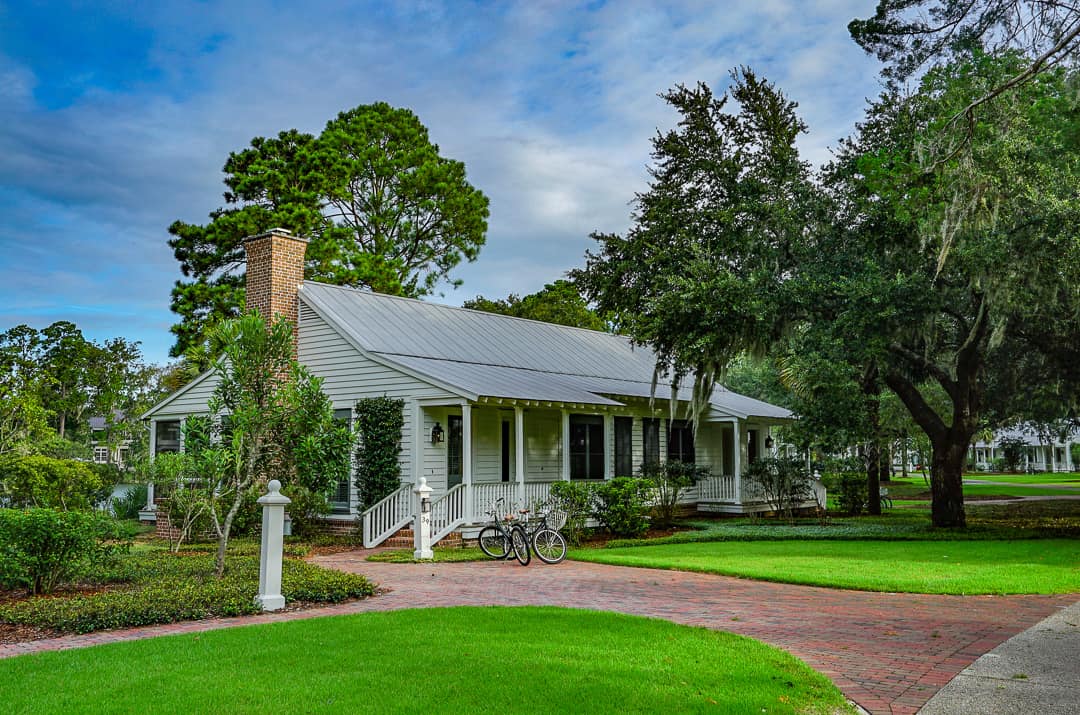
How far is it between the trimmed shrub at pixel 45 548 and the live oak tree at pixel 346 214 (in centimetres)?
1829

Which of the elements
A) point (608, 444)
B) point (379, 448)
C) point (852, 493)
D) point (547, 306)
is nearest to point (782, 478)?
point (852, 493)

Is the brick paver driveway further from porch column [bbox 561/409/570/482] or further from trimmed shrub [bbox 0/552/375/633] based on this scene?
porch column [bbox 561/409/570/482]

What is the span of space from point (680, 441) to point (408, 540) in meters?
10.1

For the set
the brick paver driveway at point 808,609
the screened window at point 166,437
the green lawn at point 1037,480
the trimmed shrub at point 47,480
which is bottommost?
the green lawn at point 1037,480

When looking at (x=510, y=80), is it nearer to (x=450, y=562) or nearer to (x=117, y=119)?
(x=117, y=119)

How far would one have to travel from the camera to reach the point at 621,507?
1731cm

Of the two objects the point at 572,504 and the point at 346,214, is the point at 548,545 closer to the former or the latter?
the point at 572,504

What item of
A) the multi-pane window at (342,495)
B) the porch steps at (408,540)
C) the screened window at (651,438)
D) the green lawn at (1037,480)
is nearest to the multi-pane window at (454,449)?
the porch steps at (408,540)

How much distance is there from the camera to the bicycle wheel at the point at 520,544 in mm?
13227

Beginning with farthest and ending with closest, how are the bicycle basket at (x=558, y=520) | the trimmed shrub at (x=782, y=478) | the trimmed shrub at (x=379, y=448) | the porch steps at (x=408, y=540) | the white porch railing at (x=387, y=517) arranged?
the trimmed shrub at (x=782, y=478) < the trimmed shrub at (x=379, y=448) < the white porch railing at (x=387, y=517) < the porch steps at (x=408, y=540) < the bicycle basket at (x=558, y=520)

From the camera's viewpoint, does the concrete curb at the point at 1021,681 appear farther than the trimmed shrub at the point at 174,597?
No

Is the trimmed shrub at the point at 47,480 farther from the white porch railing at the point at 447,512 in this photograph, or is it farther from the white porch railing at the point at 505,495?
the white porch railing at the point at 505,495

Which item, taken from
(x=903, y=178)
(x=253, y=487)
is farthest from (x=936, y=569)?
(x=253, y=487)

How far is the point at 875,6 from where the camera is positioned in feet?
35.9
